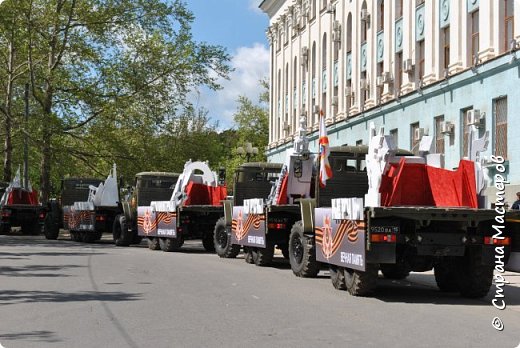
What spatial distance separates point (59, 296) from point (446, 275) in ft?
20.7

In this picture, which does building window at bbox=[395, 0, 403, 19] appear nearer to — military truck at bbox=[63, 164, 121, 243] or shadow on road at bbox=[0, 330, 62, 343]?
military truck at bbox=[63, 164, 121, 243]

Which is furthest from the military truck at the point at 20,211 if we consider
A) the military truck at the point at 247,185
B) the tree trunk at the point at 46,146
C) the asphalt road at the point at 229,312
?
the asphalt road at the point at 229,312

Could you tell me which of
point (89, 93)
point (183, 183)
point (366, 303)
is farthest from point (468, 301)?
point (89, 93)

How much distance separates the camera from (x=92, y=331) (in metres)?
9.31

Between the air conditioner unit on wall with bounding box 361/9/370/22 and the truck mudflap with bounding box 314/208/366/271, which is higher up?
the air conditioner unit on wall with bounding box 361/9/370/22

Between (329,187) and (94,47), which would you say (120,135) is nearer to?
A: (94,47)

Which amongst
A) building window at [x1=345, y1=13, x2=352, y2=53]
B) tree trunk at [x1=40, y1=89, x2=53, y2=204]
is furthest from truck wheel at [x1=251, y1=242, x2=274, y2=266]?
building window at [x1=345, y1=13, x2=352, y2=53]

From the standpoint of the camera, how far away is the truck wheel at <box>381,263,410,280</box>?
14484 mm

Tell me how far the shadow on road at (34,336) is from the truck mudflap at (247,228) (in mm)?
10182

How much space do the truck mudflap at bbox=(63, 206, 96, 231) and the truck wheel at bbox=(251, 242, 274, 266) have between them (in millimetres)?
13323

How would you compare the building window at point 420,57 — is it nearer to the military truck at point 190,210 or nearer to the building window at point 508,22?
the building window at point 508,22

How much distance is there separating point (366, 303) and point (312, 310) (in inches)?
51.7

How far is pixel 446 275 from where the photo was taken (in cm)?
1438

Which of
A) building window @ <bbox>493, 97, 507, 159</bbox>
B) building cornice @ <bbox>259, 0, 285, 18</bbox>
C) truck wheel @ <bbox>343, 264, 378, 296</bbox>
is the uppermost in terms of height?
building cornice @ <bbox>259, 0, 285, 18</bbox>
